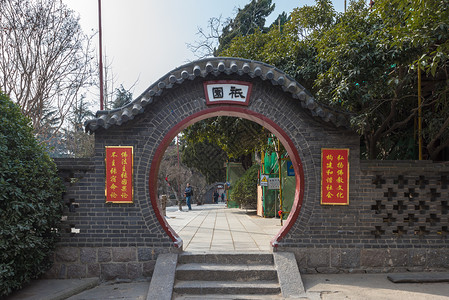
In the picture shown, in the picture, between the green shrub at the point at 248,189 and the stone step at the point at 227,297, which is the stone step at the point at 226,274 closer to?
the stone step at the point at 227,297

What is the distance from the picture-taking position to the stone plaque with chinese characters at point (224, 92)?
636 cm

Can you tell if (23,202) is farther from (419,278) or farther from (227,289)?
(419,278)

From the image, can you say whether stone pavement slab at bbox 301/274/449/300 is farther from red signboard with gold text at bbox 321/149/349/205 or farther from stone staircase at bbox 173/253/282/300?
red signboard with gold text at bbox 321/149/349/205

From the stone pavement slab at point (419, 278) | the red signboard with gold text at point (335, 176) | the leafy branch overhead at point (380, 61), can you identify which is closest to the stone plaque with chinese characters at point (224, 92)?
the leafy branch overhead at point (380, 61)

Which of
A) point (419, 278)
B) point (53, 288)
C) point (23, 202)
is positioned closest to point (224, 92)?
point (23, 202)

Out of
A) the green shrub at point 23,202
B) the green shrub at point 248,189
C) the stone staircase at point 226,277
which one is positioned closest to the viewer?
the green shrub at point 23,202

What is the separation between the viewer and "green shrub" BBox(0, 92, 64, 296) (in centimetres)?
469

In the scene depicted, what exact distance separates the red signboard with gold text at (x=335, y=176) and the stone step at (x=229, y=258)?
1413mm

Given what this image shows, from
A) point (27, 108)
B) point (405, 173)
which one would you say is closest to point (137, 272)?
point (405, 173)

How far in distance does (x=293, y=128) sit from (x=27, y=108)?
7979 mm

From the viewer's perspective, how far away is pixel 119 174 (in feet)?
20.2

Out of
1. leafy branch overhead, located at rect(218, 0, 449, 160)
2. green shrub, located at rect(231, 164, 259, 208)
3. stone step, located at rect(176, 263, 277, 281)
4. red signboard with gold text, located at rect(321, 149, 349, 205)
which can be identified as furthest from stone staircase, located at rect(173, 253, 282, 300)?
green shrub, located at rect(231, 164, 259, 208)

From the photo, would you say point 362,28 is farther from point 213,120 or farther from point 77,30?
point 77,30

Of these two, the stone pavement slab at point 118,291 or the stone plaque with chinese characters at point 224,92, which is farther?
the stone plaque with chinese characters at point 224,92
